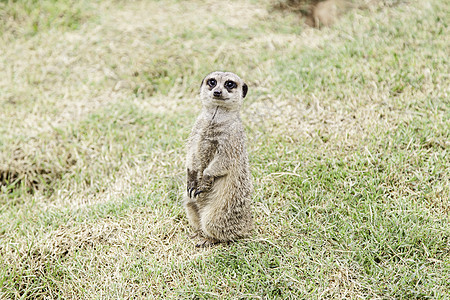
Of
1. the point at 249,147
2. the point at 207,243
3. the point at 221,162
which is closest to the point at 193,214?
the point at 207,243

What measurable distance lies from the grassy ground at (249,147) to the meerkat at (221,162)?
241 millimetres

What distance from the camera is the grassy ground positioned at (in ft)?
9.98

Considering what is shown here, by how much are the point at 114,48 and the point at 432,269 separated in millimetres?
4576

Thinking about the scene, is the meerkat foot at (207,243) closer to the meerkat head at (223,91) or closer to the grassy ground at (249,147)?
the grassy ground at (249,147)

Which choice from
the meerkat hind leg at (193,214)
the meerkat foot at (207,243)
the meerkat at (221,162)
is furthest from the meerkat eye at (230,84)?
the meerkat foot at (207,243)

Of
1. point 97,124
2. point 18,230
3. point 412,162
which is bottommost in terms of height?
point 18,230

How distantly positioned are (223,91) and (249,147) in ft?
4.22

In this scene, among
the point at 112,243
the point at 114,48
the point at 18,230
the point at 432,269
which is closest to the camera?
the point at 432,269

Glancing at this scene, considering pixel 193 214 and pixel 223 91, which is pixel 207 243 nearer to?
pixel 193 214

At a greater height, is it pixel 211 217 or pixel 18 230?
pixel 211 217

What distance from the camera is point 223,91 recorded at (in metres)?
2.91

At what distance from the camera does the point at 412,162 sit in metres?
3.68

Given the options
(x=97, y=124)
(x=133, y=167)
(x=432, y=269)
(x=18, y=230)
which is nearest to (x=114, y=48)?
(x=97, y=124)

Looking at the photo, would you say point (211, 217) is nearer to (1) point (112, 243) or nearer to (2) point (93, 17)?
(1) point (112, 243)
